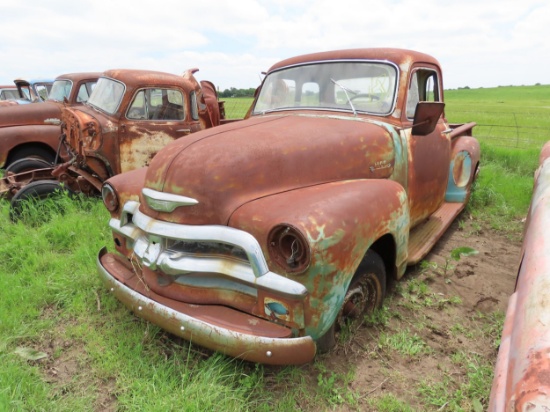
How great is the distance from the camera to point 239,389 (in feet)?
7.00

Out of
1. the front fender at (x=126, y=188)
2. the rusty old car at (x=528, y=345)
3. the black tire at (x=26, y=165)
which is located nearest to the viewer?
the rusty old car at (x=528, y=345)

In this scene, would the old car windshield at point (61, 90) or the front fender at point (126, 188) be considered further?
the old car windshield at point (61, 90)

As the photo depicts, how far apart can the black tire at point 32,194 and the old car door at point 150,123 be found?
804mm

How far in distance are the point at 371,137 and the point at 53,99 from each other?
6.69 meters

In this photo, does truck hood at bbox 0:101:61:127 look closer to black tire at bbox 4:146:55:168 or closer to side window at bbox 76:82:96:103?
side window at bbox 76:82:96:103

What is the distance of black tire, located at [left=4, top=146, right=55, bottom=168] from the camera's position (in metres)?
6.29

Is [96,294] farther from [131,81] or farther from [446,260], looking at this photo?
[131,81]

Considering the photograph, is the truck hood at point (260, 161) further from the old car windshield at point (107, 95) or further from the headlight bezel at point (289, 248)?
the old car windshield at point (107, 95)

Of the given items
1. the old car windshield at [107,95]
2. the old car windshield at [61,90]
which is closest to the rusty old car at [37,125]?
the old car windshield at [61,90]

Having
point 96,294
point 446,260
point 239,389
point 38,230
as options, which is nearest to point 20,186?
point 38,230

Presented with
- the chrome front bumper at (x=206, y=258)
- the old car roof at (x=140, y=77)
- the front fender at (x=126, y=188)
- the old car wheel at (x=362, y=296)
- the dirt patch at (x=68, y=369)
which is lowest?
the dirt patch at (x=68, y=369)

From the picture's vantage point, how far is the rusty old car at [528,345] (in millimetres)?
1327

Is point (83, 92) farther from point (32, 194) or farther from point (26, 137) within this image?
point (32, 194)

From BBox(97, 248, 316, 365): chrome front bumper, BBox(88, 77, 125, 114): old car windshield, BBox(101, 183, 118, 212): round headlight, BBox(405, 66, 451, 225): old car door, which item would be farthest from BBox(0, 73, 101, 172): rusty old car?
BBox(405, 66, 451, 225): old car door
